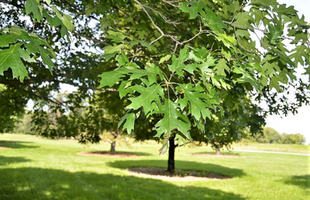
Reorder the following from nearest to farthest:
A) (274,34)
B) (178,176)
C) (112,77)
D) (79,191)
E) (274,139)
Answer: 1. (112,77)
2. (274,34)
3. (79,191)
4. (178,176)
5. (274,139)

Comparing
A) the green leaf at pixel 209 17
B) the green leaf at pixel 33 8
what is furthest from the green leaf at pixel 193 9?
the green leaf at pixel 33 8

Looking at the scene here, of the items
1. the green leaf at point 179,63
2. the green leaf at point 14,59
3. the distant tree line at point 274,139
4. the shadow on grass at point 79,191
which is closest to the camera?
the green leaf at point 14,59

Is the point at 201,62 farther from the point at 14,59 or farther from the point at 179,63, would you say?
the point at 14,59

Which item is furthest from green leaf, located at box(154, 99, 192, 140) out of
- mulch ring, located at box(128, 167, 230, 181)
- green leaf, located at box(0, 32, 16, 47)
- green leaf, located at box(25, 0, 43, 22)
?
mulch ring, located at box(128, 167, 230, 181)

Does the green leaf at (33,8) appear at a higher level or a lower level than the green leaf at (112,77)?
higher

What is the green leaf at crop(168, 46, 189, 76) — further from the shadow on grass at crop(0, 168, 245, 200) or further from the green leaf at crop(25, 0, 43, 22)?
the shadow on grass at crop(0, 168, 245, 200)

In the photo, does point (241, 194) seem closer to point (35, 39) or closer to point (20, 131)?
point (35, 39)

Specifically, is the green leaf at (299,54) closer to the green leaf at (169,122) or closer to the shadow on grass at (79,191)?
the green leaf at (169,122)

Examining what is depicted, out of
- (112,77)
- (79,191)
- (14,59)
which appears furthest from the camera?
(79,191)

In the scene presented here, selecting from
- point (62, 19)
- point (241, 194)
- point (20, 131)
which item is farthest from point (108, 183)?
point (20, 131)

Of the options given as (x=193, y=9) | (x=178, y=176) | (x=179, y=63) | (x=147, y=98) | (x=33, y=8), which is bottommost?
(x=178, y=176)

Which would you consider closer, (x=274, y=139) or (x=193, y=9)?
(x=193, y=9)

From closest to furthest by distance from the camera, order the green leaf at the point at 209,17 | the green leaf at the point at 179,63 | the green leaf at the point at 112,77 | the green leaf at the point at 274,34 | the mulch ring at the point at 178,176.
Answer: the green leaf at the point at 112,77, the green leaf at the point at 179,63, the green leaf at the point at 209,17, the green leaf at the point at 274,34, the mulch ring at the point at 178,176

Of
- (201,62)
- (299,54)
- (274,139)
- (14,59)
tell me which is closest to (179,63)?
(201,62)
